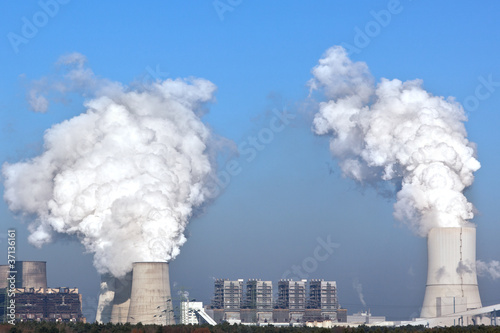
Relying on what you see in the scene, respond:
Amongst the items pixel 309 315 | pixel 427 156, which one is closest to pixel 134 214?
pixel 427 156

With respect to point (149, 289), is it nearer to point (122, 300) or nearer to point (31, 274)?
point (122, 300)

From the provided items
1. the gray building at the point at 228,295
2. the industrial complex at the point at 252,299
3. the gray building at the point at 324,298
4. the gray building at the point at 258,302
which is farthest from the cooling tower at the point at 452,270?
the gray building at the point at 228,295

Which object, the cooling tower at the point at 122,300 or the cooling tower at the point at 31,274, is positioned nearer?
the cooling tower at the point at 122,300

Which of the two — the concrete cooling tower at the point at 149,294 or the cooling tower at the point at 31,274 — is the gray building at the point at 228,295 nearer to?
the cooling tower at the point at 31,274

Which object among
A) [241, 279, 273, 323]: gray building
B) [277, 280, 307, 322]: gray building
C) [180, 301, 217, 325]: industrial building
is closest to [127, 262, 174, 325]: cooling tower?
[180, 301, 217, 325]: industrial building

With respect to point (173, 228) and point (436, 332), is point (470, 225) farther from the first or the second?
point (173, 228)

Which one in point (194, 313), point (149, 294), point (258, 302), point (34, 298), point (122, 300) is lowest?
point (194, 313)

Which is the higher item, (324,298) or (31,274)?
(31,274)

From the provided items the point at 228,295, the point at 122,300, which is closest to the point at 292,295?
the point at 228,295
